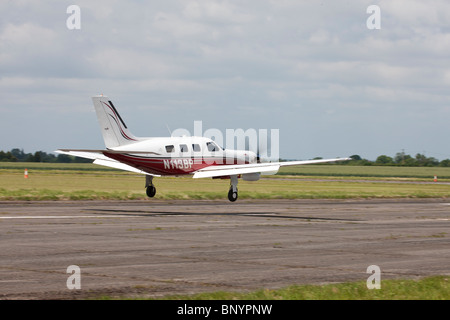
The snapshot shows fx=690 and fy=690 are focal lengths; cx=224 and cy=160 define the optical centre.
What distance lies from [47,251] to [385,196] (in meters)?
34.5

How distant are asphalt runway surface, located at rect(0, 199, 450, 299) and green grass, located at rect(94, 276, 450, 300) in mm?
582

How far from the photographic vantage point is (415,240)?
20.6 metres

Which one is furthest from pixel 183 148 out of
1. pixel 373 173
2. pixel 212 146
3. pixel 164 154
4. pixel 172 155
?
pixel 373 173

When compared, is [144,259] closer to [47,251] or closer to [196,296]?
[47,251]

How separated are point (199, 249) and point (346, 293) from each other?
6.42 metres

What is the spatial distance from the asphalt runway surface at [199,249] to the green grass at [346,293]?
58 centimetres

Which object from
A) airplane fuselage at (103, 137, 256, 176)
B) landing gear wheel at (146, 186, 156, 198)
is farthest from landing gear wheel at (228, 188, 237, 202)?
landing gear wheel at (146, 186, 156, 198)

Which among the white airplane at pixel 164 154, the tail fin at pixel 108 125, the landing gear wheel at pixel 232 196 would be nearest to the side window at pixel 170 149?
the white airplane at pixel 164 154

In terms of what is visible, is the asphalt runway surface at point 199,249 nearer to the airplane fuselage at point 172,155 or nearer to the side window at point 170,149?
the airplane fuselage at point 172,155

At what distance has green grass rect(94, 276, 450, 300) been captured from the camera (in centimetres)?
1109

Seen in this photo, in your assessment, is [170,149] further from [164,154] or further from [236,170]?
[236,170]

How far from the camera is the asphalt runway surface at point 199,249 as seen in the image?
12.5 metres

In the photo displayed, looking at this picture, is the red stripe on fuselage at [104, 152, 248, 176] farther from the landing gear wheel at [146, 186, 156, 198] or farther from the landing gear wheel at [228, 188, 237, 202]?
the landing gear wheel at [146, 186, 156, 198]

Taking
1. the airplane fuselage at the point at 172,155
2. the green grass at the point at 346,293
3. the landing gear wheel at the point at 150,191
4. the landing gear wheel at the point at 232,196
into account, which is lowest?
the green grass at the point at 346,293
